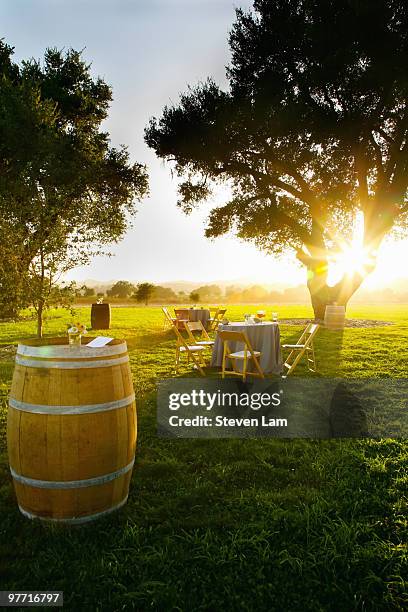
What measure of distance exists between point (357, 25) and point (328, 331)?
1115 cm

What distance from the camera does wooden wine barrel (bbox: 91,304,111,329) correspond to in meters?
15.3

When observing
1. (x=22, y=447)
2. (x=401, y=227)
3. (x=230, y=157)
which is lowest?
(x=22, y=447)

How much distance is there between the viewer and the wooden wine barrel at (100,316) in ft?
50.2

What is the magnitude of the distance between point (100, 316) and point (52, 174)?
673 cm

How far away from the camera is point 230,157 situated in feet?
57.1

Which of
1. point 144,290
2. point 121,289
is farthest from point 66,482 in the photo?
point 121,289

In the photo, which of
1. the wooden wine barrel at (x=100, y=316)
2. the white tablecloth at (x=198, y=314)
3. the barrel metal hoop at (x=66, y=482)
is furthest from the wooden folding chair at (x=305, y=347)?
the wooden wine barrel at (x=100, y=316)

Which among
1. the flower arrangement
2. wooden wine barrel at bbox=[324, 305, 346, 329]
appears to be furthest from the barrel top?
wooden wine barrel at bbox=[324, 305, 346, 329]

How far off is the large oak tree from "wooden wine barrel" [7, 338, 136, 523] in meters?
14.9

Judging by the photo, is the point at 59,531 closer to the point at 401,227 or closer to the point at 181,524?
the point at 181,524

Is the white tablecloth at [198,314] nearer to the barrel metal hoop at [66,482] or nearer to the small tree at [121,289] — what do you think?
the barrel metal hoop at [66,482]

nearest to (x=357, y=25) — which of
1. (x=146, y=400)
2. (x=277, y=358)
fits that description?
(x=277, y=358)

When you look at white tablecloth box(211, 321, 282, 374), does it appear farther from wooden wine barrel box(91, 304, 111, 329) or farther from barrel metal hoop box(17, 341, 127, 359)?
wooden wine barrel box(91, 304, 111, 329)

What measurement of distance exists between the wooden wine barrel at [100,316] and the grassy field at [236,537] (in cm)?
1133
